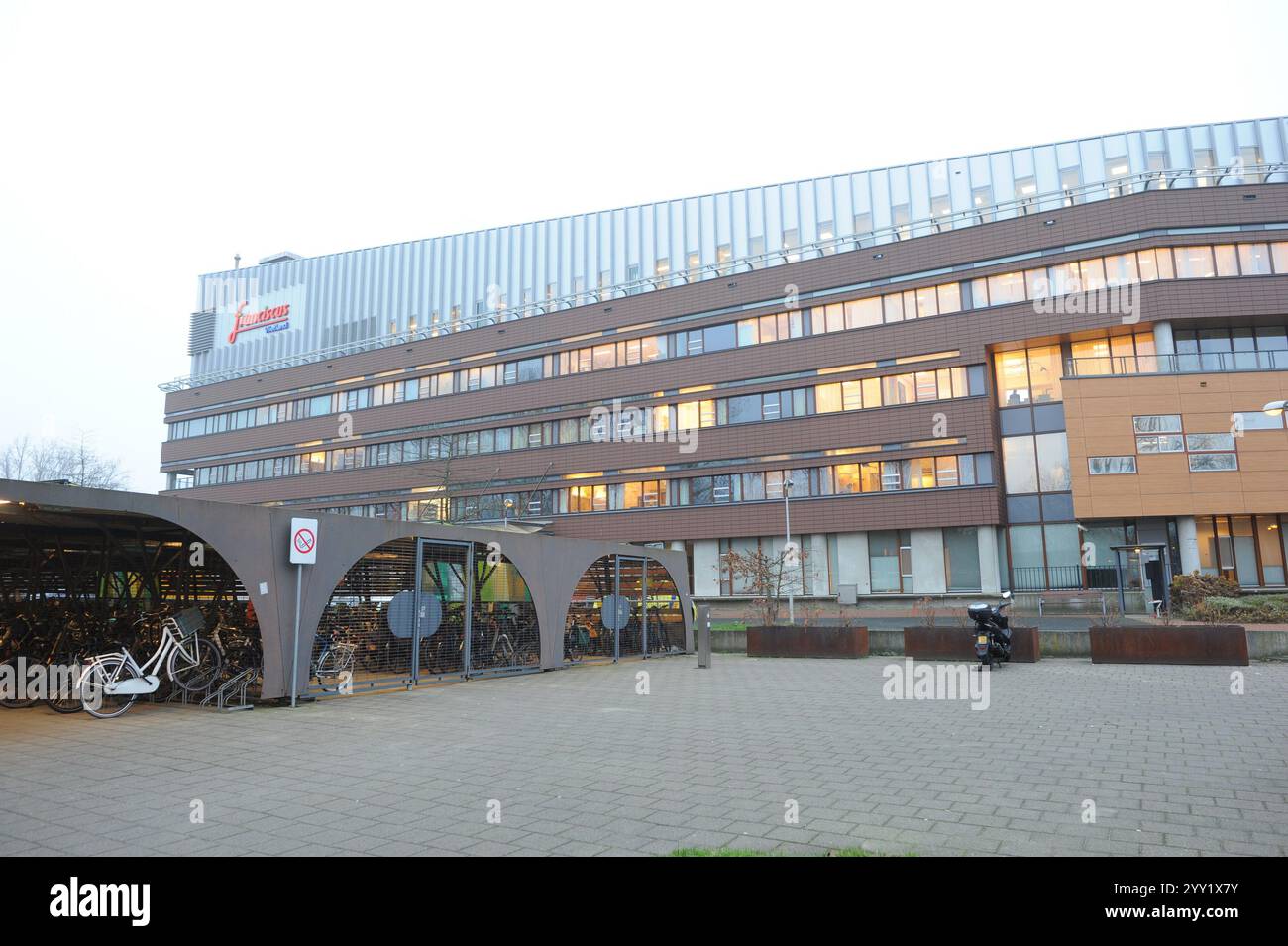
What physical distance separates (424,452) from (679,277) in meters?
20.9

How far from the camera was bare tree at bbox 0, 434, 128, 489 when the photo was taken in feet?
217

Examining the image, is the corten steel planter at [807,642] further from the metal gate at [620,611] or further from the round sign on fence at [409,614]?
the round sign on fence at [409,614]

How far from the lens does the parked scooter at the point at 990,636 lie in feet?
54.4

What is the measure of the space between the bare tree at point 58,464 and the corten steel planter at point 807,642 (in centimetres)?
6351

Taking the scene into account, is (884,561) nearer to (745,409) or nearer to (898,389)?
(898,389)

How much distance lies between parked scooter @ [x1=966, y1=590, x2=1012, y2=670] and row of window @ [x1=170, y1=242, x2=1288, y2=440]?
26.4 metres

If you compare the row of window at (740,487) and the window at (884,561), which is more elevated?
the row of window at (740,487)

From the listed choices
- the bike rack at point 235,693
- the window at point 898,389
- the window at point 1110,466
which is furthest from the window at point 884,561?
the bike rack at point 235,693

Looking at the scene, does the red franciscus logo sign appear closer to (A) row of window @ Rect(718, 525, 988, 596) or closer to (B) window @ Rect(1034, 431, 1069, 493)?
(A) row of window @ Rect(718, 525, 988, 596)

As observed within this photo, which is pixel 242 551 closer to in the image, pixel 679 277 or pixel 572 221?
pixel 679 277

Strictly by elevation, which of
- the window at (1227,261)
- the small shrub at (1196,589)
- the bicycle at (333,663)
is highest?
the window at (1227,261)

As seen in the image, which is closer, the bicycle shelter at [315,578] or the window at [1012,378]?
the bicycle shelter at [315,578]
